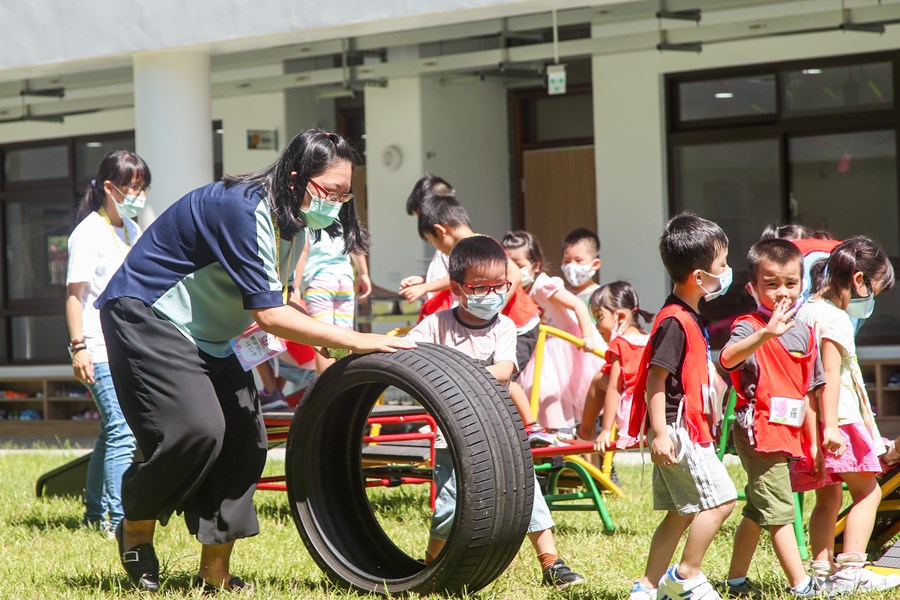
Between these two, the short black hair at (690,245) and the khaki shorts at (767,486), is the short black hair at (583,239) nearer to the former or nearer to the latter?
the khaki shorts at (767,486)

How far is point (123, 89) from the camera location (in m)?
12.3

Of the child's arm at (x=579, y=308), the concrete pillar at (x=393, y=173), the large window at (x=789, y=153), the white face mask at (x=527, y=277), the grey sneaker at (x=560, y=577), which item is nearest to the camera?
the grey sneaker at (x=560, y=577)

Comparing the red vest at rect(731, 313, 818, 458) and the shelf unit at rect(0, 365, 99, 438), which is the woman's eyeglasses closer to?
the red vest at rect(731, 313, 818, 458)

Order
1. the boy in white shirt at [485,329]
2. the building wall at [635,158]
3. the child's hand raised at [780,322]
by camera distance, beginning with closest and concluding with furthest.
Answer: the child's hand raised at [780,322] < the boy in white shirt at [485,329] < the building wall at [635,158]

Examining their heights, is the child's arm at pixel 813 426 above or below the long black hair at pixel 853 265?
below

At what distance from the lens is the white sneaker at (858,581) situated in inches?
165

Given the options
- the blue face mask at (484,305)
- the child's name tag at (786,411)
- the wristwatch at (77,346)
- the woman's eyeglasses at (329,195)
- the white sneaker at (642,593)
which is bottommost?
the white sneaker at (642,593)

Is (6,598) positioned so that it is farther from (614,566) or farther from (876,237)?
(876,237)

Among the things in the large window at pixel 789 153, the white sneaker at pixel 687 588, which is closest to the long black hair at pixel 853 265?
the white sneaker at pixel 687 588

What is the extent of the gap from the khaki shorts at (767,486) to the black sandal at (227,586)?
1.74 m

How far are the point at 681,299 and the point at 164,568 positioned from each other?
223 centimetres

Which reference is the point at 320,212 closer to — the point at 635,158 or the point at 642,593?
the point at 642,593

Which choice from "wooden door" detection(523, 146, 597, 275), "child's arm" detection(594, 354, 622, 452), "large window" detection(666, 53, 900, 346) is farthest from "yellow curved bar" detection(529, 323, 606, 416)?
"wooden door" detection(523, 146, 597, 275)

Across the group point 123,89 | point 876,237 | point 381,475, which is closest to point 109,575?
point 381,475
